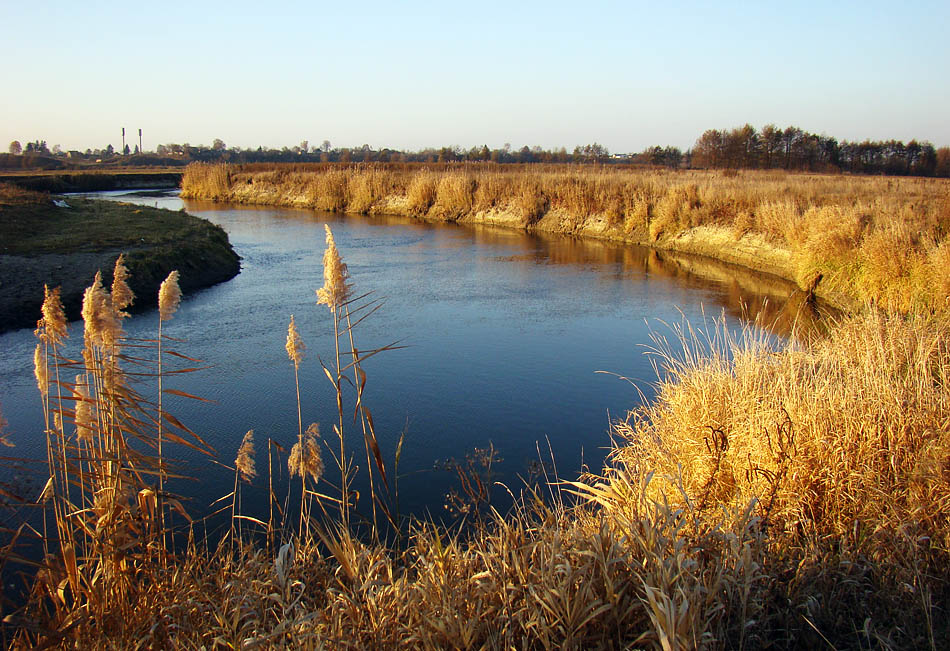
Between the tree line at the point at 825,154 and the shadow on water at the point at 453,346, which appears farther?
the tree line at the point at 825,154

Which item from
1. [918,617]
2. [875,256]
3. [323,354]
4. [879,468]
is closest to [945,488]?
[879,468]

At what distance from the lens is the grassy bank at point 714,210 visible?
1001 cm

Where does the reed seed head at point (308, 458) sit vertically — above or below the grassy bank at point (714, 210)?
below

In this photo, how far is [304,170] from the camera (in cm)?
3528

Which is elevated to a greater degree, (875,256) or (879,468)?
(875,256)

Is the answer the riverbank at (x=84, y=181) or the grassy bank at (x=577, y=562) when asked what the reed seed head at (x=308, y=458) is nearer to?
the grassy bank at (x=577, y=562)

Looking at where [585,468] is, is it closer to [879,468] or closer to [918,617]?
[879,468]

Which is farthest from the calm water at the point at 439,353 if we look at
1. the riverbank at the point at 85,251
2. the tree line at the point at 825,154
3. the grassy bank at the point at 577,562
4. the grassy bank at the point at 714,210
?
the tree line at the point at 825,154

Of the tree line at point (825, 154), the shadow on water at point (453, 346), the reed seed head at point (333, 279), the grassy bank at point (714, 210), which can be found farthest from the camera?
the tree line at point (825, 154)

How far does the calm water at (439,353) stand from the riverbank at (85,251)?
0.64 metres

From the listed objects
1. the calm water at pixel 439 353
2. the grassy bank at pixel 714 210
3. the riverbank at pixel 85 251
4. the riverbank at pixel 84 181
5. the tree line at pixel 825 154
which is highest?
the tree line at pixel 825 154

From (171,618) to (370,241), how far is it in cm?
1629

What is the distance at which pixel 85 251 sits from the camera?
38.7ft

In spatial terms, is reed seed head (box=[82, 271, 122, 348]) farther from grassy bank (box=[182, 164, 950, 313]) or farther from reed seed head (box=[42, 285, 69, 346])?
grassy bank (box=[182, 164, 950, 313])
